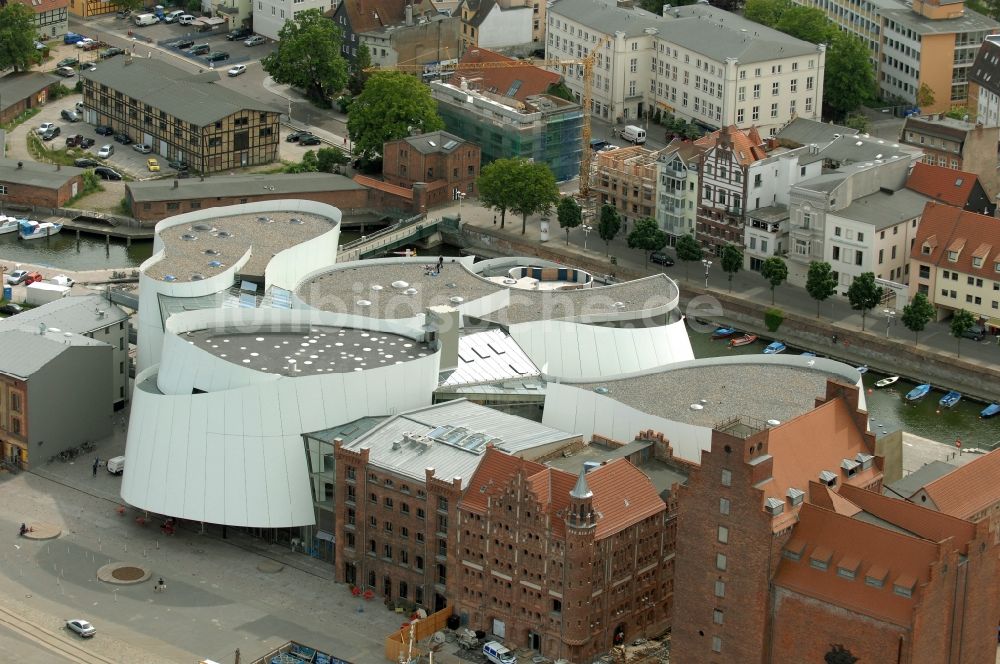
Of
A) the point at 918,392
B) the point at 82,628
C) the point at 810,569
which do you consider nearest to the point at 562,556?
the point at 810,569

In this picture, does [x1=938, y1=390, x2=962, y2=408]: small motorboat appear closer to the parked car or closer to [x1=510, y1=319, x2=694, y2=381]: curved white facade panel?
[x1=510, y1=319, x2=694, y2=381]: curved white facade panel

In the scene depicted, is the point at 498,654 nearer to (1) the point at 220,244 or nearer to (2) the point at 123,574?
(2) the point at 123,574

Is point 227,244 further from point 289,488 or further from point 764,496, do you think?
point 764,496

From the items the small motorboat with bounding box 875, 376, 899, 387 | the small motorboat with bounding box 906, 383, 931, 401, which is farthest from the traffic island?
the small motorboat with bounding box 906, 383, 931, 401

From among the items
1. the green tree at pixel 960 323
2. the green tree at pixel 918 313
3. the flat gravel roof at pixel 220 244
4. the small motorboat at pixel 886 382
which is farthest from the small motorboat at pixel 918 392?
the flat gravel roof at pixel 220 244

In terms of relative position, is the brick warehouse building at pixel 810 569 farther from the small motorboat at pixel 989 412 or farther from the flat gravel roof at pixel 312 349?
the small motorboat at pixel 989 412
